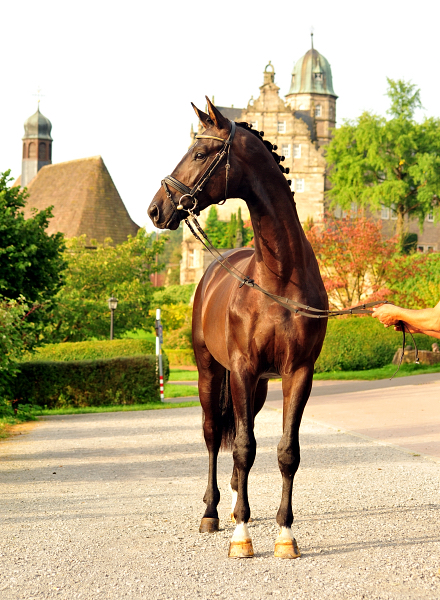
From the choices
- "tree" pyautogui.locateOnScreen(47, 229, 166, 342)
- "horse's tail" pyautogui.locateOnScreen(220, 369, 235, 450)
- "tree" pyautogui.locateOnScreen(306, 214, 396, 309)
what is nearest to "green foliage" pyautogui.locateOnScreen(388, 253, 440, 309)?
"tree" pyautogui.locateOnScreen(306, 214, 396, 309)

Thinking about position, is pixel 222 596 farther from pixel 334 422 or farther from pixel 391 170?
pixel 391 170

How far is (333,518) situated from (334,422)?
7.45 meters

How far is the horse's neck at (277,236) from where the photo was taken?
193 inches

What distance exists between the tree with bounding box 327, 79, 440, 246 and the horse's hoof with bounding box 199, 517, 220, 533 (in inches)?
1884

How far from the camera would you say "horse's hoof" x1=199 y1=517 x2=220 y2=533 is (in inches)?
217

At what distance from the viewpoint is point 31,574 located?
446 cm

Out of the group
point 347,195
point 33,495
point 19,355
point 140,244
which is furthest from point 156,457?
point 347,195

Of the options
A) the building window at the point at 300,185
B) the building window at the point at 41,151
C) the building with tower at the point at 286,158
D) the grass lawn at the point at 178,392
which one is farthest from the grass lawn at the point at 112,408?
the building window at the point at 41,151

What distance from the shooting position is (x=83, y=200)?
5138 centimetres

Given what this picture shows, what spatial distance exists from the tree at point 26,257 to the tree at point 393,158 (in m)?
37.6

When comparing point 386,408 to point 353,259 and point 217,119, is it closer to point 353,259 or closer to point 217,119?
point 217,119

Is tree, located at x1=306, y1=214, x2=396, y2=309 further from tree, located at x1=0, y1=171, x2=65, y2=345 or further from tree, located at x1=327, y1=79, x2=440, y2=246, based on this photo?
tree, located at x1=327, y1=79, x2=440, y2=246

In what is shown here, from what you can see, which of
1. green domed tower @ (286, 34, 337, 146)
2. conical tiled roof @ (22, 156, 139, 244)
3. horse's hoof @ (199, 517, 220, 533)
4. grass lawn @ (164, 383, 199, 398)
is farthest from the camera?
green domed tower @ (286, 34, 337, 146)

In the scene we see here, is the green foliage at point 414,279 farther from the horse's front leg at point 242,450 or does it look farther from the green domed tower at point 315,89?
the green domed tower at point 315,89
